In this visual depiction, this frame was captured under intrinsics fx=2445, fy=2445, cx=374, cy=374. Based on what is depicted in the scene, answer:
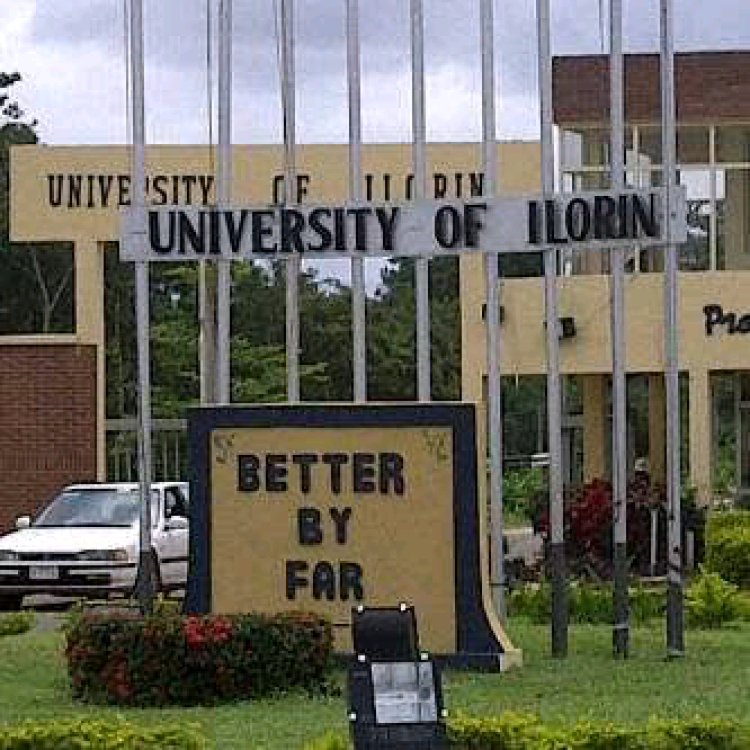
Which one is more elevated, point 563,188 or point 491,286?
point 563,188

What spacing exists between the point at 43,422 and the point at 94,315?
1592 millimetres

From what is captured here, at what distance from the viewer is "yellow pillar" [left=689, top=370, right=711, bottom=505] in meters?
30.6

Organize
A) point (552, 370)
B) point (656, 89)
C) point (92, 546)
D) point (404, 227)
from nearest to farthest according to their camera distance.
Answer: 1. point (404, 227)
2. point (552, 370)
3. point (92, 546)
4. point (656, 89)

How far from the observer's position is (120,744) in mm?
10156

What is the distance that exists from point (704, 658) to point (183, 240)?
443 cm

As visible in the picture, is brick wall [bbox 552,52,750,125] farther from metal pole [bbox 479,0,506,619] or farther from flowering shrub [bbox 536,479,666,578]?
metal pole [bbox 479,0,506,619]

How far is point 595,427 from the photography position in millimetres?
35344

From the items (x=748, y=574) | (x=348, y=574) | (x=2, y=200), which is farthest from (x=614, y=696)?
(x=2, y=200)

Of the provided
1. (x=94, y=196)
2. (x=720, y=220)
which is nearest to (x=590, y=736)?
(x=720, y=220)

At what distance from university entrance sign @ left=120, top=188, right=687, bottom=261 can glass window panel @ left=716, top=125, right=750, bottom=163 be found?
15.9 m

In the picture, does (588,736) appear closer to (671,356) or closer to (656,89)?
(671,356)

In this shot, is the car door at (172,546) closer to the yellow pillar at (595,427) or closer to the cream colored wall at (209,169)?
the cream colored wall at (209,169)

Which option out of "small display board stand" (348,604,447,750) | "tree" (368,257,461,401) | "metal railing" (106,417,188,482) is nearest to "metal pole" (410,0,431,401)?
"small display board stand" (348,604,447,750)

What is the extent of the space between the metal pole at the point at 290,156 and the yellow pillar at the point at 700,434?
14.3 metres
